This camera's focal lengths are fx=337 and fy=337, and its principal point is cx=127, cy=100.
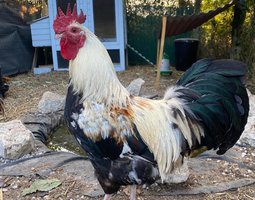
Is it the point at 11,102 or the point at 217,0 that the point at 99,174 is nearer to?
the point at 11,102

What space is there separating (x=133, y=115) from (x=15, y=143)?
6.16 feet

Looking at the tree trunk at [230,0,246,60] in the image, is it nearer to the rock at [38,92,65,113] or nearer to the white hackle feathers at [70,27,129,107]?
the rock at [38,92,65,113]

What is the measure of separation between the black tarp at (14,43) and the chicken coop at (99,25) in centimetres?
39

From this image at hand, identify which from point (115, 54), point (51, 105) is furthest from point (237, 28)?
point (51, 105)

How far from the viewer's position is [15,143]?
3.96m

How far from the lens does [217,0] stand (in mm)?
8695

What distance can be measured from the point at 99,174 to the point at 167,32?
14.8 ft

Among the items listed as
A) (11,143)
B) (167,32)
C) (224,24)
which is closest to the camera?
(11,143)

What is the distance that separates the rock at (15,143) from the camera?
3932mm

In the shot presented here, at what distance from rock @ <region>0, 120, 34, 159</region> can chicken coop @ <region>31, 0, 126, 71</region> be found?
4698 millimetres

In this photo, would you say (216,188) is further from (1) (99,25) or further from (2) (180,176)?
(1) (99,25)

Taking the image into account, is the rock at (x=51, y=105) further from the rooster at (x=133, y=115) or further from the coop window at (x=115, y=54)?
the coop window at (x=115, y=54)

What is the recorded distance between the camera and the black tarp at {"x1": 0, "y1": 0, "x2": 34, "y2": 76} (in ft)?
27.2

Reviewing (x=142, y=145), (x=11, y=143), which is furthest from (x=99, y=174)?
(x=11, y=143)
